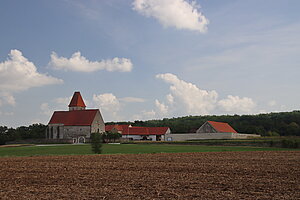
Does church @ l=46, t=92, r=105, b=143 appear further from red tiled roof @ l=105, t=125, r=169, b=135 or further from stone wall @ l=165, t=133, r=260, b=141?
stone wall @ l=165, t=133, r=260, b=141

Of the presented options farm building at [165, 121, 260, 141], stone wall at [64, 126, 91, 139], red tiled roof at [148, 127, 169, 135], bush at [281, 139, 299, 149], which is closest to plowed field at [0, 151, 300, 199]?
bush at [281, 139, 299, 149]

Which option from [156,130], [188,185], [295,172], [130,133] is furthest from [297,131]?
[188,185]

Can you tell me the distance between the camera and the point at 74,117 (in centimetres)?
8631

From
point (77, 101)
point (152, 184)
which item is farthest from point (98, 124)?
point (152, 184)

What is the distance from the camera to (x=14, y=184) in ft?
43.2

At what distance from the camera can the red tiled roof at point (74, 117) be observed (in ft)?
276

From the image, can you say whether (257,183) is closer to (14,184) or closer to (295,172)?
(295,172)

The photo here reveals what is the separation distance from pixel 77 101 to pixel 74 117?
8544 mm

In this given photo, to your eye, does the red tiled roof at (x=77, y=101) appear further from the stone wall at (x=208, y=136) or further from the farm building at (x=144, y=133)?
the stone wall at (x=208, y=136)

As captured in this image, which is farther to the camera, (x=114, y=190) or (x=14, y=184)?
(x=14, y=184)

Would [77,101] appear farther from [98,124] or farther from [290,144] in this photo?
[290,144]

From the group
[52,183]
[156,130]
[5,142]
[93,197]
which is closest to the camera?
[93,197]

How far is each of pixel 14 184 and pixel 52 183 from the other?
147 cm

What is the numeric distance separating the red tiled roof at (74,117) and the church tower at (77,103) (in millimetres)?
4752
